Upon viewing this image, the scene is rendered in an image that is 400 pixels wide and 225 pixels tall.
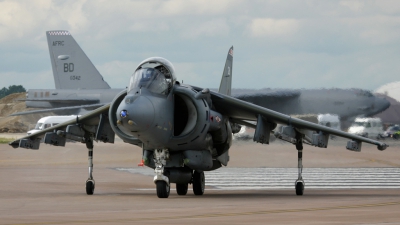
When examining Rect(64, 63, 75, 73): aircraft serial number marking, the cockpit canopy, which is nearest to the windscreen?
the cockpit canopy

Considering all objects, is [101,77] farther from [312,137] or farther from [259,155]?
[312,137]

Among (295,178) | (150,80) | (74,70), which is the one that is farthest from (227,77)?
(74,70)

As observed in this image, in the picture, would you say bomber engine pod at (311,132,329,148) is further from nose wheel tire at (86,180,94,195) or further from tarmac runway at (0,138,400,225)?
nose wheel tire at (86,180,94,195)

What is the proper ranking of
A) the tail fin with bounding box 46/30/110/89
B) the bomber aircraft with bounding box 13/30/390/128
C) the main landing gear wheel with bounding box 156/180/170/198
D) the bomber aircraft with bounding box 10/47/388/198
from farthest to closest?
the tail fin with bounding box 46/30/110/89
the bomber aircraft with bounding box 13/30/390/128
the main landing gear wheel with bounding box 156/180/170/198
the bomber aircraft with bounding box 10/47/388/198

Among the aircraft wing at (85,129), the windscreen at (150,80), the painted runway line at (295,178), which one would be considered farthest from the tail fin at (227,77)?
the windscreen at (150,80)

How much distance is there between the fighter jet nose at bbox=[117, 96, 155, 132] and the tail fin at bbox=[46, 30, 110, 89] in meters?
39.9

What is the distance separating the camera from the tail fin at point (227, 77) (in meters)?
22.1

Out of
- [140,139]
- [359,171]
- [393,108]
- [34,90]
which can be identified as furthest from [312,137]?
[34,90]

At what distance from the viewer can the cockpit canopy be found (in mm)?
15172

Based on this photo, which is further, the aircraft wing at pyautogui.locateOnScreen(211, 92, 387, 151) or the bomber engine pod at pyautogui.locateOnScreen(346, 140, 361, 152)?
the bomber engine pod at pyautogui.locateOnScreen(346, 140, 361, 152)

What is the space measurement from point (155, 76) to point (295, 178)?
1010 cm

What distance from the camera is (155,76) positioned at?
1534cm

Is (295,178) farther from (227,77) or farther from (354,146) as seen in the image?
(354,146)

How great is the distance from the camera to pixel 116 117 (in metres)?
15.7
